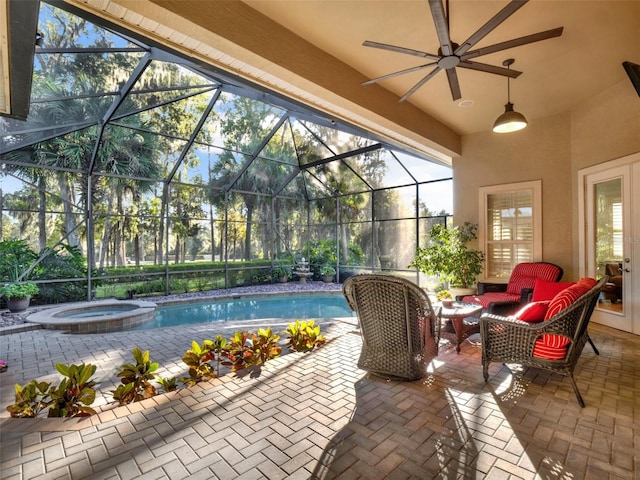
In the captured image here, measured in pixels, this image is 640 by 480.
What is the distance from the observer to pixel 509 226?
20.5 ft

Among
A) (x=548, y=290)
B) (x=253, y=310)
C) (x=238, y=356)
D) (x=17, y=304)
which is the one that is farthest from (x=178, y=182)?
(x=548, y=290)

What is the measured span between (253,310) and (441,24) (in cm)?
742

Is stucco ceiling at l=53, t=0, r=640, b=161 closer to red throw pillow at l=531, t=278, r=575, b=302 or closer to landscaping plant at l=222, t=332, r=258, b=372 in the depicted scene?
red throw pillow at l=531, t=278, r=575, b=302

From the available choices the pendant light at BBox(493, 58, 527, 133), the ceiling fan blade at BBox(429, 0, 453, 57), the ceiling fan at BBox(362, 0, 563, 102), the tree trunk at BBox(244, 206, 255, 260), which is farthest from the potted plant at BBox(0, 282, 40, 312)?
the pendant light at BBox(493, 58, 527, 133)

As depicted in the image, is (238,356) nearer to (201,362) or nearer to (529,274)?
(201,362)

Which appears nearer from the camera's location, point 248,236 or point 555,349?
point 555,349

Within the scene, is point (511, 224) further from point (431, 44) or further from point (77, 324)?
point (77, 324)

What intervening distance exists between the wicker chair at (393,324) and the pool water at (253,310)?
410 centimetres

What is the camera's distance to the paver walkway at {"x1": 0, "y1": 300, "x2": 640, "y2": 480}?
1.78 m

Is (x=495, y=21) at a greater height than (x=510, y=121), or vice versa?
(x=495, y=21)

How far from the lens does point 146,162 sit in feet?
28.0

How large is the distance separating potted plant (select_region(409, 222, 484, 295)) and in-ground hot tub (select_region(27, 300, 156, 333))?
575 cm

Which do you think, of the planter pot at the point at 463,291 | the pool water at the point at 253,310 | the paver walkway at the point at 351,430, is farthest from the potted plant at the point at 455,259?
the paver walkway at the point at 351,430

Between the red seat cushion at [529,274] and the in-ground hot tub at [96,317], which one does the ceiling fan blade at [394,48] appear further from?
the in-ground hot tub at [96,317]
